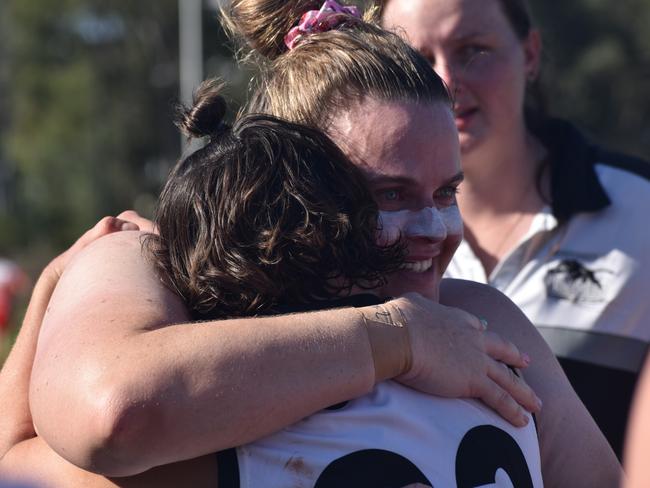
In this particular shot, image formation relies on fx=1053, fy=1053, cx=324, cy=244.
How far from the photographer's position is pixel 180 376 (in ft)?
5.49

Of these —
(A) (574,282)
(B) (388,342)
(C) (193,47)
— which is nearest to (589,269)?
(A) (574,282)

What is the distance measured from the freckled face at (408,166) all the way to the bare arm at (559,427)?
22cm

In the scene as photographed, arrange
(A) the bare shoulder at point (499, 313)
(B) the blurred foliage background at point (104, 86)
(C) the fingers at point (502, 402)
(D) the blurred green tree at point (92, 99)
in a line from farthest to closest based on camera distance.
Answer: (D) the blurred green tree at point (92, 99) → (B) the blurred foliage background at point (104, 86) → (A) the bare shoulder at point (499, 313) → (C) the fingers at point (502, 402)

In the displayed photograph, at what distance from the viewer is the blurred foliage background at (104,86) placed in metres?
29.1

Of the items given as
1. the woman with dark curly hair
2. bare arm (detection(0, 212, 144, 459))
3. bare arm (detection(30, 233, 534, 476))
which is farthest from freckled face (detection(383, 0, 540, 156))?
bare arm (detection(30, 233, 534, 476))

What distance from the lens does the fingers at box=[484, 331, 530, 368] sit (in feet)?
6.54

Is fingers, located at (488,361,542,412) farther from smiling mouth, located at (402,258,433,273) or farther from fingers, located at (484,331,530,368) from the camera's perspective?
smiling mouth, located at (402,258,433,273)

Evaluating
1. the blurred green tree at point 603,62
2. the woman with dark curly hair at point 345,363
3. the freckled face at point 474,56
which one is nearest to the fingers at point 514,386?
the woman with dark curly hair at point 345,363

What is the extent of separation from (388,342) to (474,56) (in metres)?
1.81

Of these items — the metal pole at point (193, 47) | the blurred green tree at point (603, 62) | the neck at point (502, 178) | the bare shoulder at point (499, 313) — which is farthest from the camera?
the blurred green tree at point (603, 62)

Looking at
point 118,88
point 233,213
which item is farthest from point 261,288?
point 118,88

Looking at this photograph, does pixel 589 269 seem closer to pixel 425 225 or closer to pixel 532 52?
pixel 532 52

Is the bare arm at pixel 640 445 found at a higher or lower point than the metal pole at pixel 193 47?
higher

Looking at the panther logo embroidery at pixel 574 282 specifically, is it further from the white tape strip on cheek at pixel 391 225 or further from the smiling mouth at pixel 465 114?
the white tape strip on cheek at pixel 391 225
